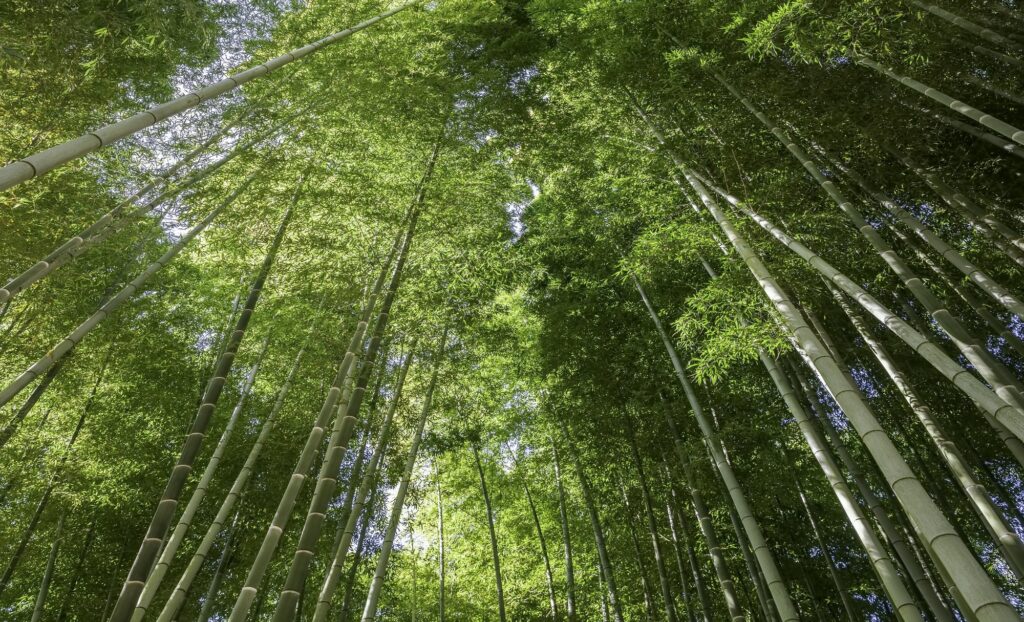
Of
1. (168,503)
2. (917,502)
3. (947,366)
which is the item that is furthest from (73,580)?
(947,366)

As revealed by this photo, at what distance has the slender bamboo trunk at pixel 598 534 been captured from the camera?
5102 millimetres

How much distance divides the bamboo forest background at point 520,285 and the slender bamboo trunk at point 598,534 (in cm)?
4

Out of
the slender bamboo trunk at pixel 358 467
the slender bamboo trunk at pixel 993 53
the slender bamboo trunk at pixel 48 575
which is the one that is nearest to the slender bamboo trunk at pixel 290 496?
the slender bamboo trunk at pixel 358 467

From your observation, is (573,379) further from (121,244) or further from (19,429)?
(19,429)

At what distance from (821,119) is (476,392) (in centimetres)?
428

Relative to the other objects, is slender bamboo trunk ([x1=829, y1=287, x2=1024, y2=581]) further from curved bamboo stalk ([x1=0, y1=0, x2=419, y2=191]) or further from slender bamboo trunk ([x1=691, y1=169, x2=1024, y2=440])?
curved bamboo stalk ([x1=0, y1=0, x2=419, y2=191])

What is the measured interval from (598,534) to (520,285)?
2.86 metres

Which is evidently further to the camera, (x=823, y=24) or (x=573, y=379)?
(x=573, y=379)

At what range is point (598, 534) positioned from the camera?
18.3 feet

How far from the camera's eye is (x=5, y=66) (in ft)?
10.8

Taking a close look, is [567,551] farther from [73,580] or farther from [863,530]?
[73,580]

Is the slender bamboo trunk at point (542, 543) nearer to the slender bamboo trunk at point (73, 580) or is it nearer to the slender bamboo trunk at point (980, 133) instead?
the slender bamboo trunk at point (73, 580)

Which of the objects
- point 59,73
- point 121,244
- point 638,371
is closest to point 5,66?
point 59,73

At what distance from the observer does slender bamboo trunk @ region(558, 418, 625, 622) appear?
510cm
